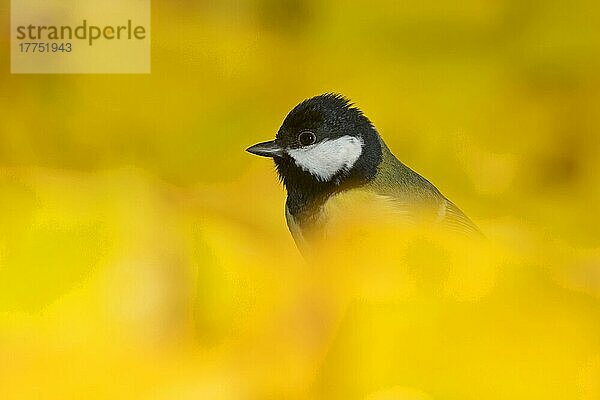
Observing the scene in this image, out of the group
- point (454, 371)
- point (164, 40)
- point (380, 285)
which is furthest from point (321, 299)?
point (164, 40)

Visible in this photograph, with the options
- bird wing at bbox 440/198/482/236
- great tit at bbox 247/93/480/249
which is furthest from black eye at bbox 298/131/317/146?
bird wing at bbox 440/198/482/236

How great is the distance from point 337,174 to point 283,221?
127mm

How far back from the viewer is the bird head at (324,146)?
1.07 m

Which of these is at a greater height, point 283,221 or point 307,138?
point 307,138

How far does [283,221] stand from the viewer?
3.61 feet

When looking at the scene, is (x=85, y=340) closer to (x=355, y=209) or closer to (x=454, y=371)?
(x=355, y=209)

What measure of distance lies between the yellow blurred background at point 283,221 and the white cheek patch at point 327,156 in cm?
7

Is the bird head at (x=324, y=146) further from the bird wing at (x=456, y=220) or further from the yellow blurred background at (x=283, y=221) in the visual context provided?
the bird wing at (x=456, y=220)

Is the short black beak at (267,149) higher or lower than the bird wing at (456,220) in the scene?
higher

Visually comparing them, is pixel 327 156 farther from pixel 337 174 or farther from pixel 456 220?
pixel 456 220

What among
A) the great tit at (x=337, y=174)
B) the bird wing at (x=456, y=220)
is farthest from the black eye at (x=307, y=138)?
the bird wing at (x=456, y=220)

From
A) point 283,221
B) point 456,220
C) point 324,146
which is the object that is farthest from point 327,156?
point 456,220

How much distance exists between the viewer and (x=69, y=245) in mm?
1102

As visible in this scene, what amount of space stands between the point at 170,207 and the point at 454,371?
58cm
